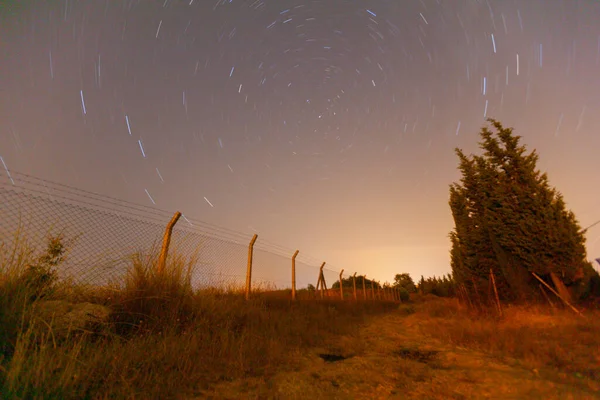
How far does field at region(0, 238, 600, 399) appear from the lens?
8.97ft

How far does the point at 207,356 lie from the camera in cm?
388

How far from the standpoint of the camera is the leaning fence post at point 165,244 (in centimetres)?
524

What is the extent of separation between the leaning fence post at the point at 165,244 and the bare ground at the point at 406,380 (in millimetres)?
2792

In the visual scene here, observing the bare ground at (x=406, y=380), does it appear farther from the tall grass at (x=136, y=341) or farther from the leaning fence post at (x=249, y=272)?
the leaning fence post at (x=249, y=272)

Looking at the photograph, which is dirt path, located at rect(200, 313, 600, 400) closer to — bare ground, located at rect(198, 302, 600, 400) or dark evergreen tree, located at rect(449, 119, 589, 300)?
bare ground, located at rect(198, 302, 600, 400)

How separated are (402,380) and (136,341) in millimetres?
3790

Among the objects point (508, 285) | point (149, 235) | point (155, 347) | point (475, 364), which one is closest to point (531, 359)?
point (475, 364)

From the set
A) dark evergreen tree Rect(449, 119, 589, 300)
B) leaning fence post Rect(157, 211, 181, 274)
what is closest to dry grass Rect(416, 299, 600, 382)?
dark evergreen tree Rect(449, 119, 589, 300)

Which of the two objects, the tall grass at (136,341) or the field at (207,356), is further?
the field at (207,356)

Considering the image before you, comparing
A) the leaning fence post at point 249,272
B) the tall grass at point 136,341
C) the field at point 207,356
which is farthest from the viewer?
the leaning fence post at point 249,272

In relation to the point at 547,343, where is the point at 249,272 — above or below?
above

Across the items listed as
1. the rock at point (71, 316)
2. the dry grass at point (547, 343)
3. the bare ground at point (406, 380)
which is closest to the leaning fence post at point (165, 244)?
the rock at point (71, 316)

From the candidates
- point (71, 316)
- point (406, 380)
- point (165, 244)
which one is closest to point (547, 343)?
point (406, 380)

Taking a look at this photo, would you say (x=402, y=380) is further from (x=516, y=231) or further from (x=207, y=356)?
(x=516, y=231)
